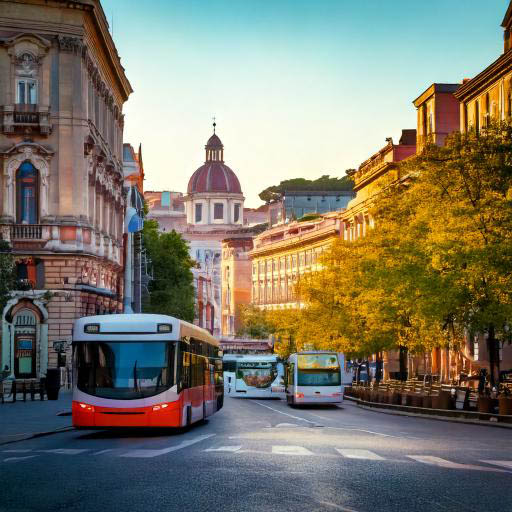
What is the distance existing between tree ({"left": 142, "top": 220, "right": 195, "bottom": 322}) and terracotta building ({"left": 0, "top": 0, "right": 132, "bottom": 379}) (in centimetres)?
3337

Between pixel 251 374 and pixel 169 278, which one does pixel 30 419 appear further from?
pixel 169 278

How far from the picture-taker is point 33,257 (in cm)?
6600

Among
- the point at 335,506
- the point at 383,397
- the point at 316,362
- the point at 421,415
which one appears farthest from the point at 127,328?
the point at 316,362

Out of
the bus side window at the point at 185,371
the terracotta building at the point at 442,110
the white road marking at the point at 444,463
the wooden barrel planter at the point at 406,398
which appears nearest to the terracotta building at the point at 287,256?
the terracotta building at the point at 442,110

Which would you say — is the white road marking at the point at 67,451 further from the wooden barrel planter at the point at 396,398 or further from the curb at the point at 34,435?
the wooden barrel planter at the point at 396,398

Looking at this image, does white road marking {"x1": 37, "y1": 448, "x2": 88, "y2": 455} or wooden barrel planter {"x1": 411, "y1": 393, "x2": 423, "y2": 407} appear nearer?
white road marking {"x1": 37, "y1": 448, "x2": 88, "y2": 455}

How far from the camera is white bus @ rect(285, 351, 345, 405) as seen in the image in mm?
68625

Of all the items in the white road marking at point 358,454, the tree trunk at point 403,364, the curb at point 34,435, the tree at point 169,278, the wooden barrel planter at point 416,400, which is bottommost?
the wooden barrel planter at point 416,400

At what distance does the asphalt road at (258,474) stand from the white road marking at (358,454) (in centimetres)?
3

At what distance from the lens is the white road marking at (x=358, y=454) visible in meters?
22.1

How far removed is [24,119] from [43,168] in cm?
255

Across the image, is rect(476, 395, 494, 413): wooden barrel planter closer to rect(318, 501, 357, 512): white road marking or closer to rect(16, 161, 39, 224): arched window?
rect(16, 161, 39, 224): arched window

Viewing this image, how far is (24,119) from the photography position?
65.5 meters

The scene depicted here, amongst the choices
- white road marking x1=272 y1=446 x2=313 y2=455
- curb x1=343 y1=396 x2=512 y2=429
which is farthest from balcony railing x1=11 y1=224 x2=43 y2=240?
white road marking x1=272 y1=446 x2=313 y2=455
